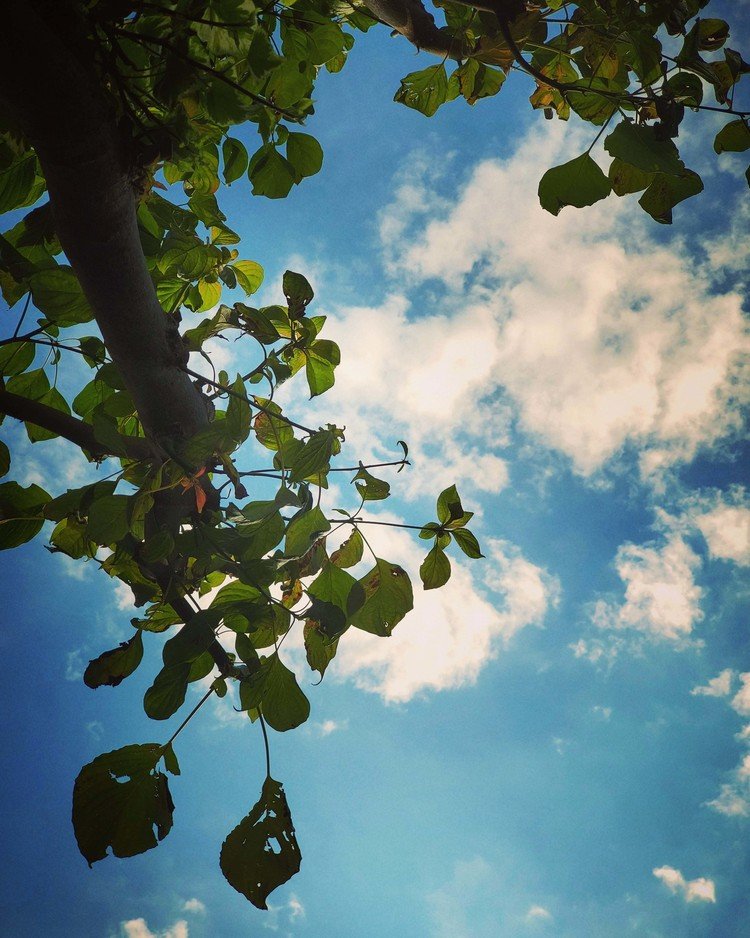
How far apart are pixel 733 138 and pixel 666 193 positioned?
0.42 ft

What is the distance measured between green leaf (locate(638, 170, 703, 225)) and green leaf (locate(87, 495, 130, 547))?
0.92 m

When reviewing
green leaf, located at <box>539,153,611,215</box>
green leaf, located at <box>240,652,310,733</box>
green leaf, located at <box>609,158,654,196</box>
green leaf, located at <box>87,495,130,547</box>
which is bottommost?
green leaf, located at <box>240,652,310,733</box>

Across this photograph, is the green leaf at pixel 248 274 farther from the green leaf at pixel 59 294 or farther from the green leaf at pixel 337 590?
the green leaf at pixel 337 590

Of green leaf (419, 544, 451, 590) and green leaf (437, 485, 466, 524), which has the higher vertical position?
green leaf (437, 485, 466, 524)

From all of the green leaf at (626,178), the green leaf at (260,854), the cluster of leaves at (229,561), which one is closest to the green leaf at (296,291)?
the cluster of leaves at (229,561)

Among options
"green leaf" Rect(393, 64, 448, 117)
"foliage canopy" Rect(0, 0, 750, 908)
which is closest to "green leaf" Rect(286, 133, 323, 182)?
"foliage canopy" Rect(0, 0, 750, 908)

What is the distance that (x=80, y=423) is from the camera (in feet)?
2.80

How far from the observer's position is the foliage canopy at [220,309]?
0.70m

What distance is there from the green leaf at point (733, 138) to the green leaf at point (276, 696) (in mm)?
1063

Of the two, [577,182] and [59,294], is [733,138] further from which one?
[59,294]

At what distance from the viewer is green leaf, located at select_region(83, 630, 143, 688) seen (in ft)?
2.99

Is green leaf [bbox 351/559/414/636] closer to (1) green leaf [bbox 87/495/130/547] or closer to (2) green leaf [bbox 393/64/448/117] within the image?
(1) green leaf [bbox 87/495/130/547]

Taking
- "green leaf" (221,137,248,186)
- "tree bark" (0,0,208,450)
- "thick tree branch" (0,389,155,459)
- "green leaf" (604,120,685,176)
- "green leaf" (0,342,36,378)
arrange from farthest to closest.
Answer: "green leaf" (0,342,36,378) < "green leaf" (221,137,248,186) < "thick tree branch" (0,389,155,459) < "green leaf" (604,120,685,176) < "tree bark" (0,0,208,450)

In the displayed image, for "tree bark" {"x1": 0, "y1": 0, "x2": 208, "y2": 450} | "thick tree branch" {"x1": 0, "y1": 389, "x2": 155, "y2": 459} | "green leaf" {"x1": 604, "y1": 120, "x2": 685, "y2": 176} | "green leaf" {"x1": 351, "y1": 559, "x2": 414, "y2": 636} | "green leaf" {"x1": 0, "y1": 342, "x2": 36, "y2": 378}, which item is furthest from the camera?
"green leaf" {"x1": 0, "y1": 342, "x2": 36, "y2": 378}
